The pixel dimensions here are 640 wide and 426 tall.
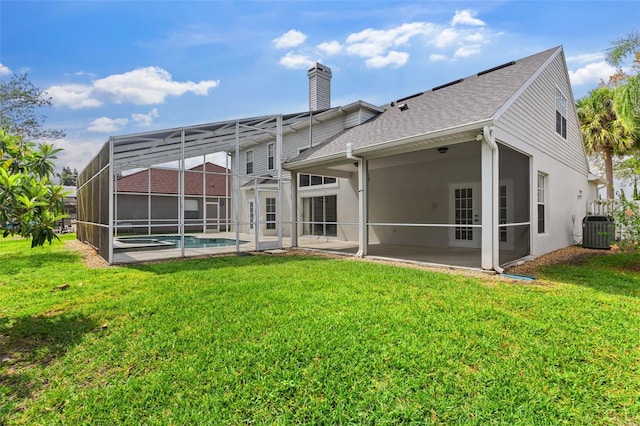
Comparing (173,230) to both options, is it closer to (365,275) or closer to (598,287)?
(365,275)

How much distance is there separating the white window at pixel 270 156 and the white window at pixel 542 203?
11879 mm

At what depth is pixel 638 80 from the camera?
24.4 ft

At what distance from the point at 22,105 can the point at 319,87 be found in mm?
18468

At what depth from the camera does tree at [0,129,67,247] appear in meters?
3.35

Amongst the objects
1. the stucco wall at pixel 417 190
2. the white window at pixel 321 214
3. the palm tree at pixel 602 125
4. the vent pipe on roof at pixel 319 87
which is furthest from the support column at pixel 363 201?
the palm tree at pixel 602 125

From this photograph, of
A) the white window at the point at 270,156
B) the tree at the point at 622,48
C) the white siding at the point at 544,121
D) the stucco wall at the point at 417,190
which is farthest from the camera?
the white window at the point at 270,156

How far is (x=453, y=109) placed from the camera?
26.3 ft

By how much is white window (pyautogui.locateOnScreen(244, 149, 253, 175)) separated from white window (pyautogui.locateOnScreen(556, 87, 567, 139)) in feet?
47.4

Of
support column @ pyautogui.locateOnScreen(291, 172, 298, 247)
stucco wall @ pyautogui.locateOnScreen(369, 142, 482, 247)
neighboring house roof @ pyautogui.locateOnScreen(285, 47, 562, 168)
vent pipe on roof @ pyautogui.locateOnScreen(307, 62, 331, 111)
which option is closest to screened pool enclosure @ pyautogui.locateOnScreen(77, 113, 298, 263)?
support column @ pyautogui.locateOnScreen(291, 172, 298, 247)

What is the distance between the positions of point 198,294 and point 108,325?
→ 1375 millimetres

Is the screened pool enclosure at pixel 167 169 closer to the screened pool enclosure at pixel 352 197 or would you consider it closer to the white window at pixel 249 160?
the screened pool enclosure at pixel 352 197

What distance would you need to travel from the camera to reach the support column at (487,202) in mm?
6398

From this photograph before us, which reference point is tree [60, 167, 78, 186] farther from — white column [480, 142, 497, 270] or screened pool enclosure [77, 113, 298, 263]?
white column [480, 142, 497, 270]

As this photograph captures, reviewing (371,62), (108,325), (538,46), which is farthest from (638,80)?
(108,325)
